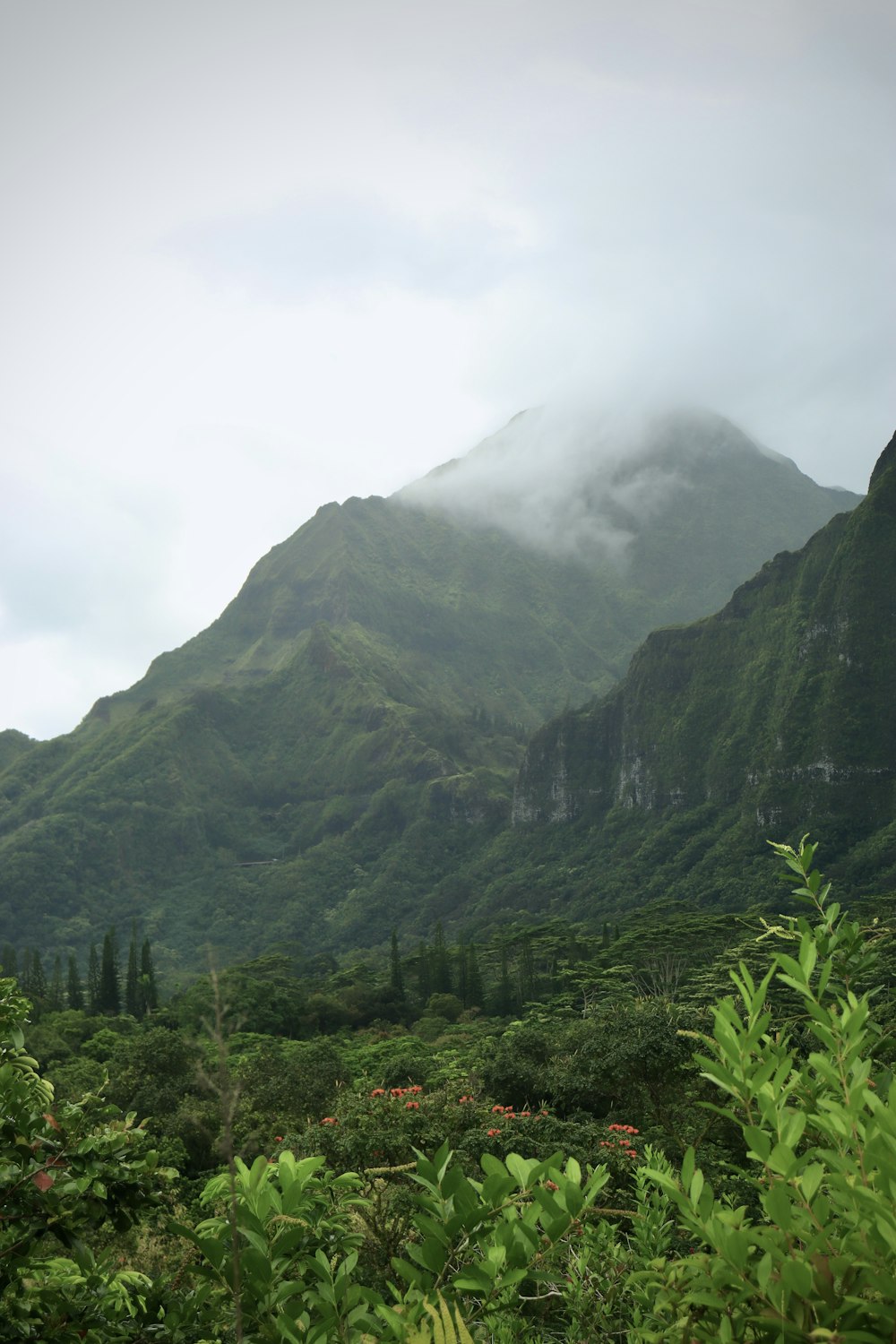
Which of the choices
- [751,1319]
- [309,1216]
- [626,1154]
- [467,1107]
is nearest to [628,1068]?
[467,1107]

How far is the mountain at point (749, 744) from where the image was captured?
100m

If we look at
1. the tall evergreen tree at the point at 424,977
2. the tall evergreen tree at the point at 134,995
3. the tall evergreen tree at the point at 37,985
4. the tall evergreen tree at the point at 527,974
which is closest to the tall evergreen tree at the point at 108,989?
the tall evergreen tree at the point at 134,995

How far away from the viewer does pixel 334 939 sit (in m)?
134

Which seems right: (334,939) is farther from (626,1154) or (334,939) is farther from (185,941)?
(626,1154)

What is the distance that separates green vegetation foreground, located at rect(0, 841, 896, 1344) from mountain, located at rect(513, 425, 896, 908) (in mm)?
89010

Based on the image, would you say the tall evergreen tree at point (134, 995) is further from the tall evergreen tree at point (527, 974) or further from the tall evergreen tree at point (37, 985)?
the tall evergreen tree at point (527, 974)

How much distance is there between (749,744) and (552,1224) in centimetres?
12238

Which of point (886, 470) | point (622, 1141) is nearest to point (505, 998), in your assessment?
point (622, 1141)

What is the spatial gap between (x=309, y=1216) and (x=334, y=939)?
137 meters

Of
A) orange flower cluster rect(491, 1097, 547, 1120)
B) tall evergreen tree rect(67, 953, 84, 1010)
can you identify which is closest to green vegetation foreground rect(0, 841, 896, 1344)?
orange flower cluster rect(491, 1097, 547, 1120)

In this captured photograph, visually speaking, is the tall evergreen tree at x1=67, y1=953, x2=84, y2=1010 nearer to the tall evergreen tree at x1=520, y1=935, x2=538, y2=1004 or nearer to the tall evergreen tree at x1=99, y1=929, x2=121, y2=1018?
the tall evergreen tree at x1=99, y1=929, x2=121, y2=1018

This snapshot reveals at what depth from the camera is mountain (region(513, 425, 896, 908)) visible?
10006 cm

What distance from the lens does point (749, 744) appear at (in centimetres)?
11844

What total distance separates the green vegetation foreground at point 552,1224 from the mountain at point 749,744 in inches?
3504
